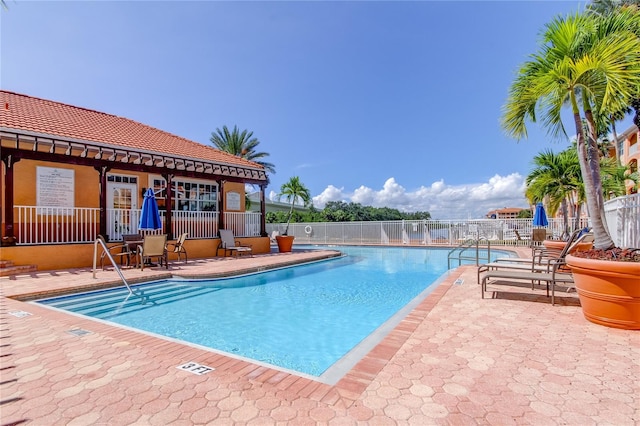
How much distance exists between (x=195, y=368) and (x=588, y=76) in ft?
21.0

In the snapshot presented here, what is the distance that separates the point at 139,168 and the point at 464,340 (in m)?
12.3

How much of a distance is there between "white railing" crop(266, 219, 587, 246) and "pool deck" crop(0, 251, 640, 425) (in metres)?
15.9

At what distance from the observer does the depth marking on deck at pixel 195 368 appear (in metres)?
2.93

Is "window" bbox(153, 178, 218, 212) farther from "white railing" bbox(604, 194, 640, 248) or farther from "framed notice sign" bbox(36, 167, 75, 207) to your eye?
"white railing" bbox(604, 194, 640, 248)

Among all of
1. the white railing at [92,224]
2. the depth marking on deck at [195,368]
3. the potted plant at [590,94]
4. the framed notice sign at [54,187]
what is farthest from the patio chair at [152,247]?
the potted plant at [590,94]

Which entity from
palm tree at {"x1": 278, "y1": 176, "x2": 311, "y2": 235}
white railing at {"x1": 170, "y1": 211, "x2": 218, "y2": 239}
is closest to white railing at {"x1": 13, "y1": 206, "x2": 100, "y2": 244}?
white railing at {"x1": 170, "y1": 211, "x2": 218, "y2": 239}

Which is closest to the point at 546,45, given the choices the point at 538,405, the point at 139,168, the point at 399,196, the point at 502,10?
the point at 538,405

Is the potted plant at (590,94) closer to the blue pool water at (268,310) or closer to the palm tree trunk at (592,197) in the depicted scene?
the palm tree trunk at (592,197)

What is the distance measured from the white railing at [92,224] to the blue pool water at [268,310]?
3649 millimetres

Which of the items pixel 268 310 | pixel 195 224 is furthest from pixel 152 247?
pixel 268 310

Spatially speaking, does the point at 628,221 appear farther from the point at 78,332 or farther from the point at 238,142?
the point at 238,142

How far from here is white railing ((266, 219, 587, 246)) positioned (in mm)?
19625

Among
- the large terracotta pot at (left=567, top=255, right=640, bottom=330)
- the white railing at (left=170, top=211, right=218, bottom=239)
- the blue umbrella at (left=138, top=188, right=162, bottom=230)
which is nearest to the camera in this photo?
the large terracotta pot at (left=567, top=255, right=640, bottom=330)

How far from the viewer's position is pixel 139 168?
11977 mm
